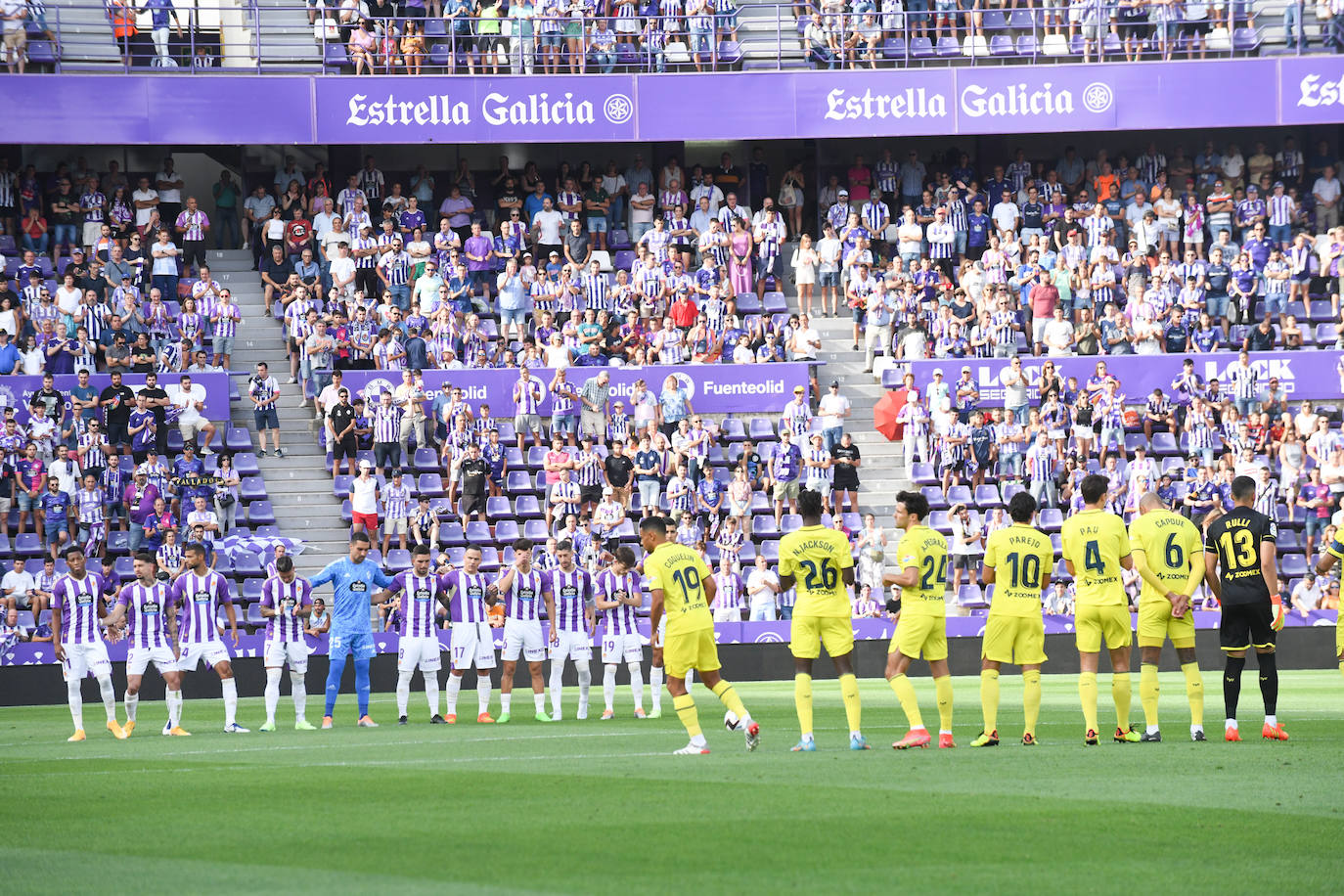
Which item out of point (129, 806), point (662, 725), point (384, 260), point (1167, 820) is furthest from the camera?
point (384, 260)

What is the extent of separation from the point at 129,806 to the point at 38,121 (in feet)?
82.9

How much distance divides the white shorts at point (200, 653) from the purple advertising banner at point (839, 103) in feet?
56.5

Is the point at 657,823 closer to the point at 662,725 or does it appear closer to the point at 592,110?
the point at 662,725

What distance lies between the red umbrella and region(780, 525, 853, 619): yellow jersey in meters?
18.7

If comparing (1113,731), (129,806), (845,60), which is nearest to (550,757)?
(129,806)

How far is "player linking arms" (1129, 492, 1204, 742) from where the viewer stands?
14.2 m

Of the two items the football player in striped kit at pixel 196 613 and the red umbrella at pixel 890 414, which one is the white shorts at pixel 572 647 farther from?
the red umbrella at pixel 890 414

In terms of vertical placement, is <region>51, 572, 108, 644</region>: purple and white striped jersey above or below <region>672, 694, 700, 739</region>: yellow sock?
above

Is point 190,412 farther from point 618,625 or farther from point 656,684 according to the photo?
point 656,684

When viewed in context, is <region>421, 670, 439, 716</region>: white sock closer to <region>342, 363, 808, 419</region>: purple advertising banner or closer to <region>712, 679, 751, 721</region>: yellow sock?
<region>712, 679, 751, 721</region>: yellow sock

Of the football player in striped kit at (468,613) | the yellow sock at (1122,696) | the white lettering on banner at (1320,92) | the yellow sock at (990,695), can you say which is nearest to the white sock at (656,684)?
the football player in striped kit at (468,613)

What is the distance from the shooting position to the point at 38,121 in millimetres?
33219

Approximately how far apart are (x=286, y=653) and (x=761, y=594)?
10509 millimetres

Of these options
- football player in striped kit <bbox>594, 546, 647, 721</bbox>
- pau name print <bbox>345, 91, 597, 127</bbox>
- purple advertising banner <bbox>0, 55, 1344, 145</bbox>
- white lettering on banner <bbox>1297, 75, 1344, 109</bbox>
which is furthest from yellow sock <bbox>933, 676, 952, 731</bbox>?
white lettering on banner <bbox>1297, 75, 1344, 109</bbox>
